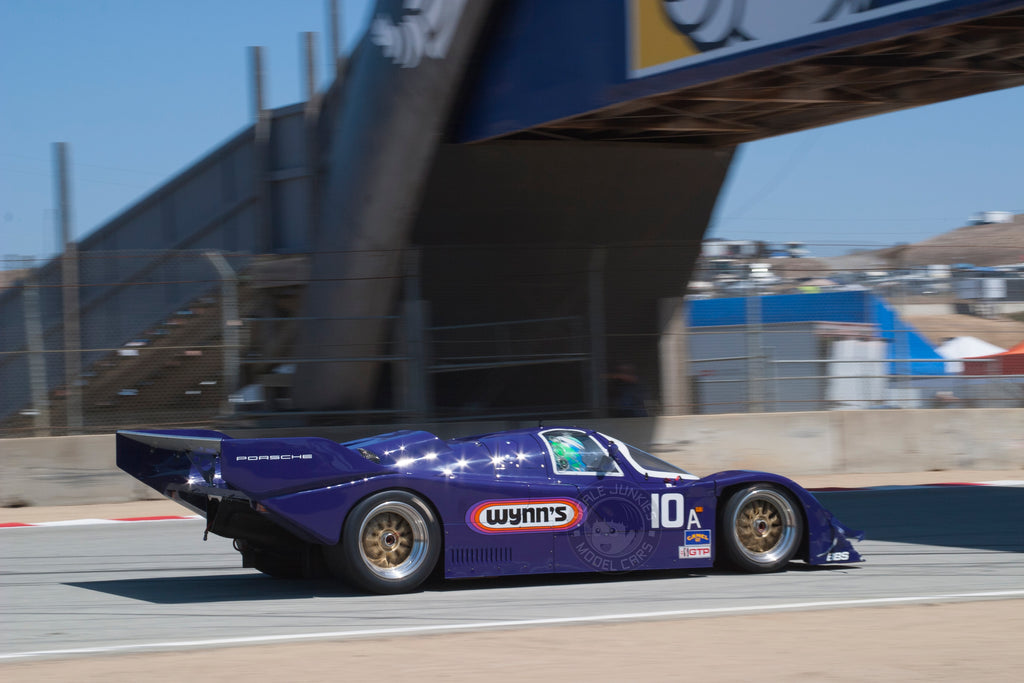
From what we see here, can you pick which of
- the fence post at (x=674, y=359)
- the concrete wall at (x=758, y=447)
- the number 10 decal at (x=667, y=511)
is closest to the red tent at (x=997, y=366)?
the concrete wall at (x=758, y=447)

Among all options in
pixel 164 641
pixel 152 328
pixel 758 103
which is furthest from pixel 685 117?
pixel 164 641

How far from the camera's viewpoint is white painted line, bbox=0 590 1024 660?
18.2 ft

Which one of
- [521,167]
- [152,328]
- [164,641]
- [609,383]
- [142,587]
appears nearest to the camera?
[164,641]

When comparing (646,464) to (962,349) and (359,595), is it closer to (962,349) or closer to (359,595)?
(359,595)

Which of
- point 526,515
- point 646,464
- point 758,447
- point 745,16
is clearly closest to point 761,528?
point 646,464

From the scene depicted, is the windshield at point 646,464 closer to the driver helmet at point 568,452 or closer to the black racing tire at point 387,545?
the driver helmet at point 568,452

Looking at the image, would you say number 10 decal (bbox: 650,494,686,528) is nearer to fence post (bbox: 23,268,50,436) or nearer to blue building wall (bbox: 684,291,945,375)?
blue building wall (bbox: 684,291,945,375)

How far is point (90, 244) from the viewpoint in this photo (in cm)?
1984

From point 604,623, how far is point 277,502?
2036mm

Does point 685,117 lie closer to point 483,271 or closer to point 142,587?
point 483,271

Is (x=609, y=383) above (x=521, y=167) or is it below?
below

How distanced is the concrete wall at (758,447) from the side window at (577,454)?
20.2ft

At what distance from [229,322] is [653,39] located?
5.84 m

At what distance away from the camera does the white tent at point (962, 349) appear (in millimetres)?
17656
